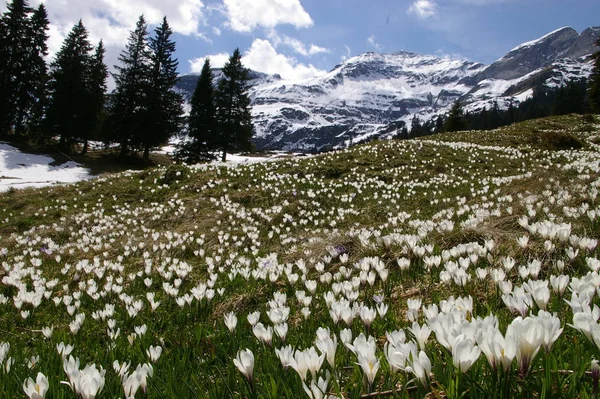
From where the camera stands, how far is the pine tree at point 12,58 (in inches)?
1404

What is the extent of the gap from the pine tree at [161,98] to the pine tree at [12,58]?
1326 centimetres

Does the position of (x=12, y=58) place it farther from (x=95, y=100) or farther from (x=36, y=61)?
(x=95, y=100)

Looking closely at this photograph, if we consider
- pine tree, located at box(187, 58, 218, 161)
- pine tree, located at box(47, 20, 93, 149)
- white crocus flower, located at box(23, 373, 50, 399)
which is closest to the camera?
white crocus flower, located at box(23, 373, 50, 399)

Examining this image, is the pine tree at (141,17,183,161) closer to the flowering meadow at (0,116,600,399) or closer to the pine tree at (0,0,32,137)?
the pine tree at (0,0,32,137)

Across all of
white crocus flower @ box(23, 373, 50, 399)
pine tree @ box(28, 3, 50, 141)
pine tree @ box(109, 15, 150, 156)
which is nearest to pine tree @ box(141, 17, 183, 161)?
pine tree @ box(109, 15, 150, 156)

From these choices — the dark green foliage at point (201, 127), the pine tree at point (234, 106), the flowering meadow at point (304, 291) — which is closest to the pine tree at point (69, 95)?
the dark green foliage at point (201, 127)

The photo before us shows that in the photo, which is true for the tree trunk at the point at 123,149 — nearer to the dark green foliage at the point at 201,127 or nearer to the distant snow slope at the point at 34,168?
the dark green foliage at the point at 201,127

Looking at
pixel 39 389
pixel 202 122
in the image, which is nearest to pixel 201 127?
pixel 202 122

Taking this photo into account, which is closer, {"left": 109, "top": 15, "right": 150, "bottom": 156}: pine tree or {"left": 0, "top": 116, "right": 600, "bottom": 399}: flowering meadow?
{"left": 0, "top": 116, "right": 600, "bottom": 399}: flowering meadow

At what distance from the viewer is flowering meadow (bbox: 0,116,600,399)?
1.44 meters

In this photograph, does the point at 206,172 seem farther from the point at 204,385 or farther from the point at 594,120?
the point at 594,120

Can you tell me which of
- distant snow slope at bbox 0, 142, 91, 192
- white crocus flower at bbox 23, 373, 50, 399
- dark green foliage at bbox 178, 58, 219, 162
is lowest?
distant snow slope at bbox 0, 142, 91, 192

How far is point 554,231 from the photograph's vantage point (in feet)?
11.2

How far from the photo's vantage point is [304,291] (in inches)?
129
